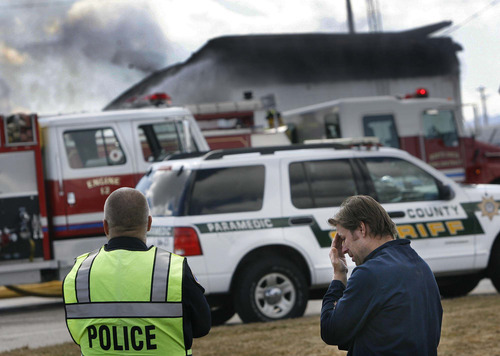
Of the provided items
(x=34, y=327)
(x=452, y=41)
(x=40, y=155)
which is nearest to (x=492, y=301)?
(x=34, y=327)

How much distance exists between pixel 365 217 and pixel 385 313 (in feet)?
1.26

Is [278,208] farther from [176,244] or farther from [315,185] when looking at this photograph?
[176,244]

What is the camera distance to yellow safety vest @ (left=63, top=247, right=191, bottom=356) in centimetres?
328

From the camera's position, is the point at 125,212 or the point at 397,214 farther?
the point at 397,214

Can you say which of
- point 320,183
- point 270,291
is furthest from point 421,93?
point 270,291

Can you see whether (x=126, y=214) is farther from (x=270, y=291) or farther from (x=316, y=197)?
(x=316, y=197)

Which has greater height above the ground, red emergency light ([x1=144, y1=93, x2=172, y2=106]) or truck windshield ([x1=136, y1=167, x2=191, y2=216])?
red emergency light ([x1=144, y1=93, x2=172, y2=106])

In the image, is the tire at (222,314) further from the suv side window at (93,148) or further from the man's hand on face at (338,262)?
the man's hand on face at (338,262)

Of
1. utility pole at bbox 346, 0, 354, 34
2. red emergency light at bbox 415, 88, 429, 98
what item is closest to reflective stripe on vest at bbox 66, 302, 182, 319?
red emergency light at bbox 415, 88, 429, 98

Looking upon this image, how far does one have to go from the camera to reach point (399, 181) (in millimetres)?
9211

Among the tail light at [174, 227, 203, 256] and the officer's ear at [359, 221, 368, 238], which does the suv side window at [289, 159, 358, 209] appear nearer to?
the tail light at [174, 227, 203, 256]

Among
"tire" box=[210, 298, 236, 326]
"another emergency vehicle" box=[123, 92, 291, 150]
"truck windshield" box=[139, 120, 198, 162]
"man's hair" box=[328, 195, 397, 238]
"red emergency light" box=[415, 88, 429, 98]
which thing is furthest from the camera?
"red emergency light" box=[415, 88, 429, 98]

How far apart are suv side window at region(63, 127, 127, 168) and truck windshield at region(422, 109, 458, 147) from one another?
696 centimetres

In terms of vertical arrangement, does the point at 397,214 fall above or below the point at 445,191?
below
